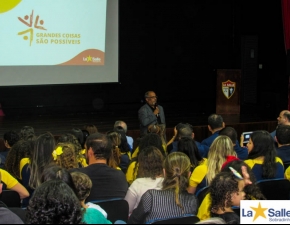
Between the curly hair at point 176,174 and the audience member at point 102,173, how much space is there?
1.48ft

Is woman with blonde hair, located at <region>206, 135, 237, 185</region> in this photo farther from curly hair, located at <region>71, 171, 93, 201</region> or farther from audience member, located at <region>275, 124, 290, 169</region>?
curly hair, located at <region>71, 171, 93, 201</region>

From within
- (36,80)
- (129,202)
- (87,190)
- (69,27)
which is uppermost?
(69,27)

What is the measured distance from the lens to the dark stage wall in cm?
1052

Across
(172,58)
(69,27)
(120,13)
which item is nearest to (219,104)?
(172,58)

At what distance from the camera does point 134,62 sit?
10961 mm

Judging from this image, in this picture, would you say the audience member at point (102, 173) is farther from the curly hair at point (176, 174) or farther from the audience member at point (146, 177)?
the curly hair at point (176, 174)

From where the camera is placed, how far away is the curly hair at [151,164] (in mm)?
3336

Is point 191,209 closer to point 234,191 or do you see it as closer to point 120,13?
point 234,191

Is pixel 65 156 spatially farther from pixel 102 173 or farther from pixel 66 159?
pixel 102 173

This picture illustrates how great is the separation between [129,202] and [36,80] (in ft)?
21.0

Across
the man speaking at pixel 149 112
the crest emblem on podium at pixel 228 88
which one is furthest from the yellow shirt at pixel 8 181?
the crest emblem on podium at pixel 228 88

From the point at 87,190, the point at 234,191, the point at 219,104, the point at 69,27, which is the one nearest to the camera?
the point at 234,191

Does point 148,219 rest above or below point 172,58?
below

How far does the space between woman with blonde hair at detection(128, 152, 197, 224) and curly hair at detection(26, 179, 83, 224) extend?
869 millimetres
